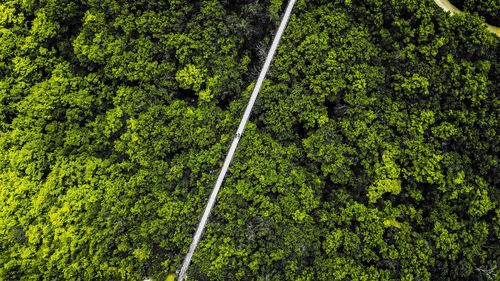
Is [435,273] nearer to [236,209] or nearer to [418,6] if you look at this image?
[236,209]

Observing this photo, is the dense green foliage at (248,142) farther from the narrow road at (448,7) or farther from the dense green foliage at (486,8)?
the dense green foliage at (486,8)

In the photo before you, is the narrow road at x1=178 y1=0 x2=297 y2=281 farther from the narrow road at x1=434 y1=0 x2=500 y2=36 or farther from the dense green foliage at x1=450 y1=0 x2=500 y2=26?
the dense green foliage at x1=450 y1=0 x2=500 y2=26

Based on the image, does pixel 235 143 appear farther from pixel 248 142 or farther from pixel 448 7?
pixel 448 7

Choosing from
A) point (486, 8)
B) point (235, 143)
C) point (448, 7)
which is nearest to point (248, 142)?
point (235, 143)

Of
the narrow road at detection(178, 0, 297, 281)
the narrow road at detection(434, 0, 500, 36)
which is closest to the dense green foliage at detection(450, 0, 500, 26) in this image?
the narrow road at detection(434, 0, 500, 36)

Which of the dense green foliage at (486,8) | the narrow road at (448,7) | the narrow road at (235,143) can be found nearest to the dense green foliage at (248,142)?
the narrow road at (235,143)
